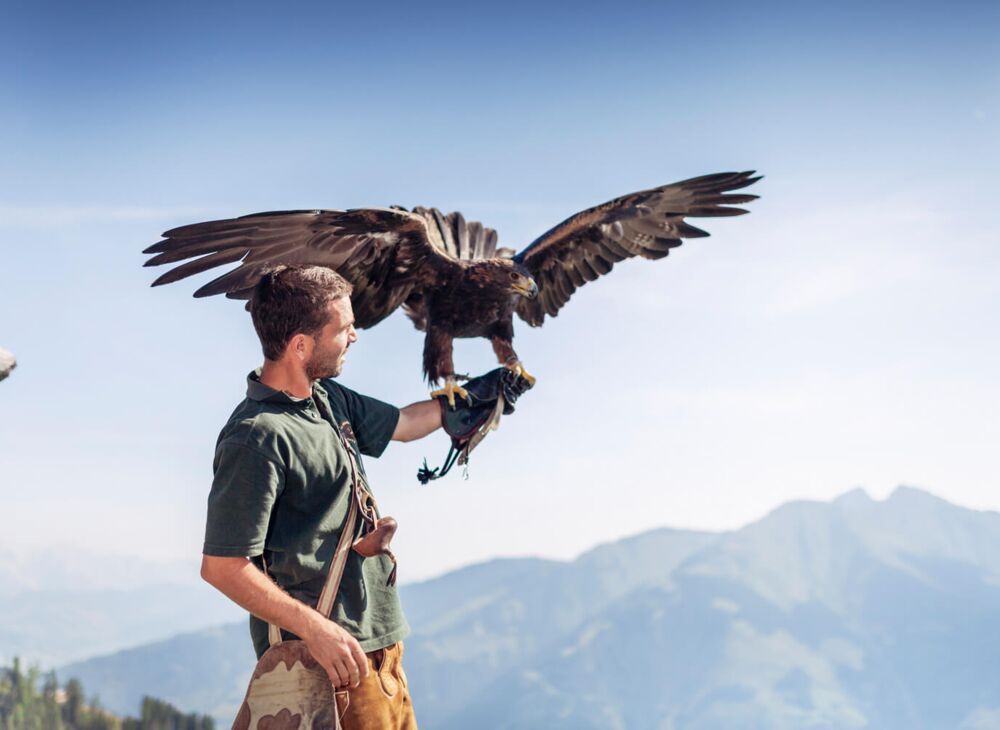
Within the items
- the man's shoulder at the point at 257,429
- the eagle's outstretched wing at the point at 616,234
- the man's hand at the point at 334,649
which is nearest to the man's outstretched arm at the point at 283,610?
the man's hand at the point at 334,649

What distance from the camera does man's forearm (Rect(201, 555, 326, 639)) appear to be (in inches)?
85.7

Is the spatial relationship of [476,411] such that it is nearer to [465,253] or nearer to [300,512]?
[300,512]

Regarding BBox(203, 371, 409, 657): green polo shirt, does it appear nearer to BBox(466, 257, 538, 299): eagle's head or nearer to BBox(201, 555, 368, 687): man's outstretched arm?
BBox(201, 555, 368, 687): man's outstretched arm

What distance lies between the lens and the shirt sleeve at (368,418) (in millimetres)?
2777

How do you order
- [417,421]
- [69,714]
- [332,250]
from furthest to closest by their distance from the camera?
[69,714]
[332,250]
[417,421]

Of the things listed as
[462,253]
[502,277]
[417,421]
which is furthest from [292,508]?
[462,253]

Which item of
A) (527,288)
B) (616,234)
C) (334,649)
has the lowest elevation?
(334,649)

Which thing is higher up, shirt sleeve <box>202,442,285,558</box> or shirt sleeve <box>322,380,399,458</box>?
shirt sleeve <box>322,380,399,458</box>

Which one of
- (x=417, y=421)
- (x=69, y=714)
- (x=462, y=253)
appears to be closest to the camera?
(x=417, y=421)

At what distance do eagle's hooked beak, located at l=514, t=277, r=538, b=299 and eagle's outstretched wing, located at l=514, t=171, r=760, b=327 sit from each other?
27 cm

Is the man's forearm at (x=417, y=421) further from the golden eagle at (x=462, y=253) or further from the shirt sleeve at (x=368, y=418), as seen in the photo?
the golden eagle at (x=462, y=253)

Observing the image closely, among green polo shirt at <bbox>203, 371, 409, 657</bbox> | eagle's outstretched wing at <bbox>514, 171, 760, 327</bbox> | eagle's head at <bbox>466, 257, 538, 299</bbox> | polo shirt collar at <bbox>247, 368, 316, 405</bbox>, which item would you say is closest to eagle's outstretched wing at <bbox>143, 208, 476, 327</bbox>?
eagle's head at <bbox>466, 257, 538, 299</bbox>

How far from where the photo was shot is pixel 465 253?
4.99 m

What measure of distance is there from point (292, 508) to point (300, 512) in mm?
21
